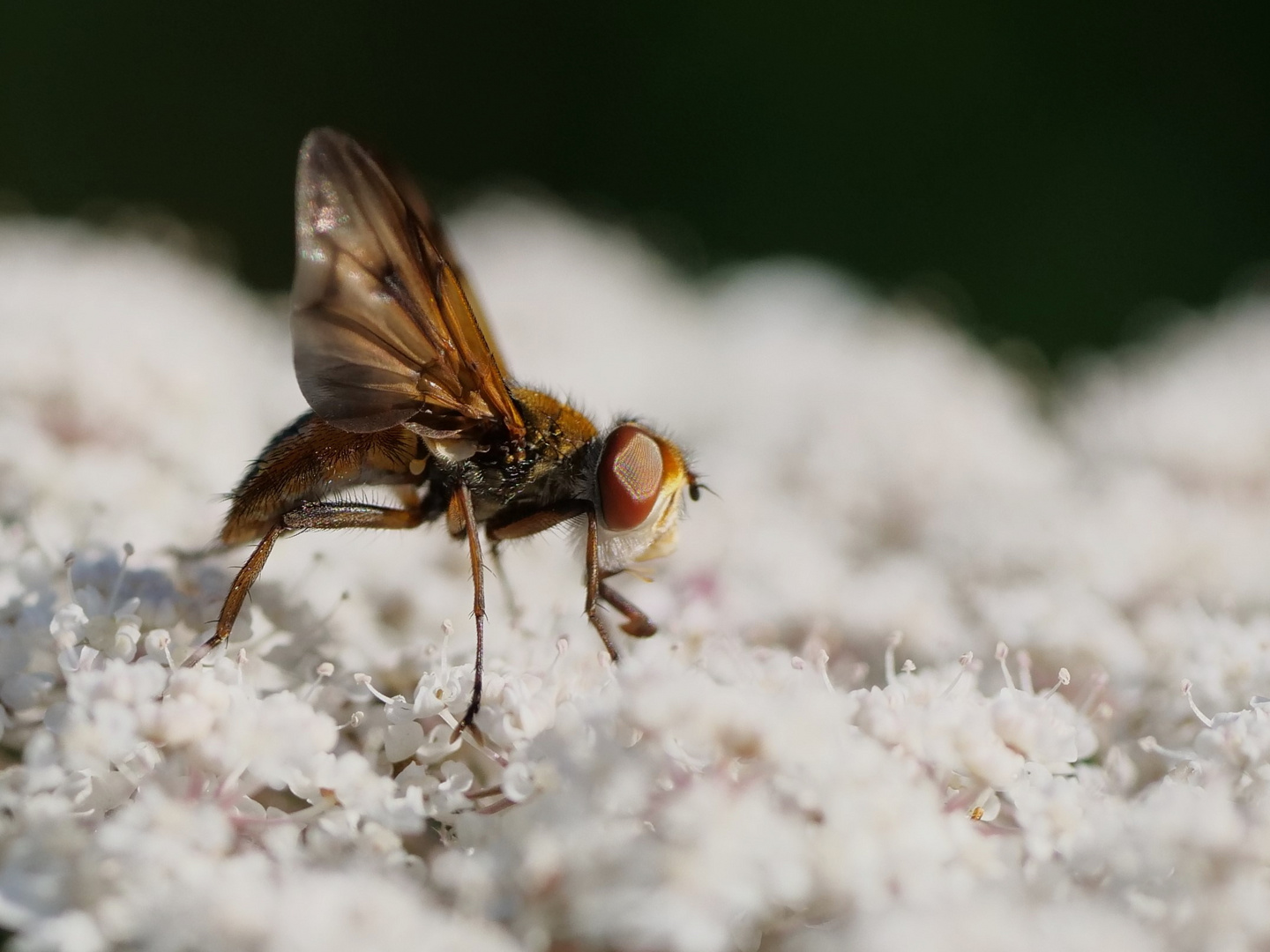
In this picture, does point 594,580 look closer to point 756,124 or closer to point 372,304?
point 372,304

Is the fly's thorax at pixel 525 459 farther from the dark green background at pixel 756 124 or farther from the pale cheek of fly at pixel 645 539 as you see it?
the dark green background at pixel 756 124

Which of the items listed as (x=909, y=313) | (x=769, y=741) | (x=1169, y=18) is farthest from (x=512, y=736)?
(x=1169, y=18)

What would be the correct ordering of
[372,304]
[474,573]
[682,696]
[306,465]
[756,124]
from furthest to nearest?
[756,124] → [306,465] → [474,573] → [372,304] → [682,696]

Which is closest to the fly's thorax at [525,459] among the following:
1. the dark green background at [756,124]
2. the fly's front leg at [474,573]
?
the fly's front leg at [474,573]

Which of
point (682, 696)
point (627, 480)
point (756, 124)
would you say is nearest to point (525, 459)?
point (627, 480)

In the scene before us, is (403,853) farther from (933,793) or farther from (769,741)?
(933,793)

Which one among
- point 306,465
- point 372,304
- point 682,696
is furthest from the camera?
point 306,465
